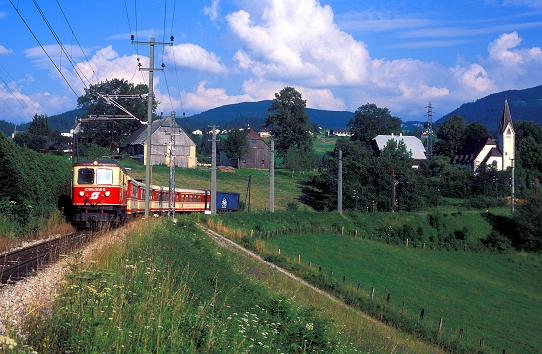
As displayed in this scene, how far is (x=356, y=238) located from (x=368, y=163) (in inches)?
892

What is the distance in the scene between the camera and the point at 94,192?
26156 mm

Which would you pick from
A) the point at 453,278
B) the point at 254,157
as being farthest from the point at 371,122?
the point at 453,278

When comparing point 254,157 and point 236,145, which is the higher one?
point 236,145

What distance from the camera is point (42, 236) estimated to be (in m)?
21.8

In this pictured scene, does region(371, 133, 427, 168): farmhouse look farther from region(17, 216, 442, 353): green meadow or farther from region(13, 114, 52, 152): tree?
region(17, 216, 442, 353): green meadow

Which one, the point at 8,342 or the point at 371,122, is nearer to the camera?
the point at 8,342

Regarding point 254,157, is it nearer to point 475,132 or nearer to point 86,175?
point 475,132

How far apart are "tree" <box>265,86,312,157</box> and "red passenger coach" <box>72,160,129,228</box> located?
261 ft

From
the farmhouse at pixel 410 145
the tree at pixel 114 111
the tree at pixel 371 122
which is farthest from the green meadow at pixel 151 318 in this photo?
the tree at pixel 371 122

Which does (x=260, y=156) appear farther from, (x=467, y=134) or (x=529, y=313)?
(x=529, y=313)

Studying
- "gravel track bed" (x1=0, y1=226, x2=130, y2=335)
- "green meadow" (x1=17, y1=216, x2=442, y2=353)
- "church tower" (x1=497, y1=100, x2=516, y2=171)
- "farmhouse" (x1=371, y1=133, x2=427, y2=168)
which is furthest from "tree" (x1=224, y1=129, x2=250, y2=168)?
"gravel track bed" (x1=0, y1=226, x2=130, y2=335)

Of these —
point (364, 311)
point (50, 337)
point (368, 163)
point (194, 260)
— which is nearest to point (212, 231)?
point (364, 311)

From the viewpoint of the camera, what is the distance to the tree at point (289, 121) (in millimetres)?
106375

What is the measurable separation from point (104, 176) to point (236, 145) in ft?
225
